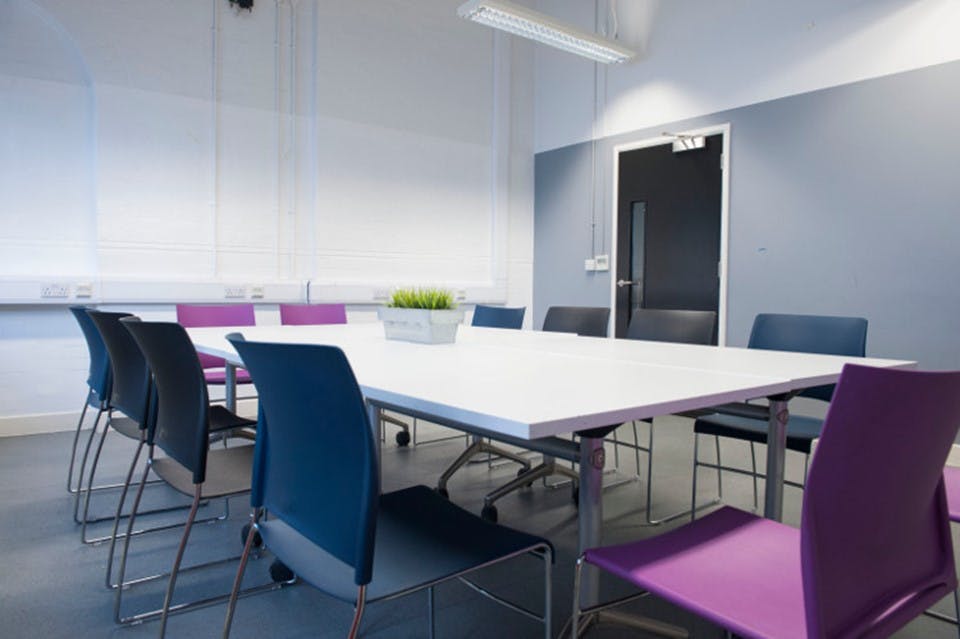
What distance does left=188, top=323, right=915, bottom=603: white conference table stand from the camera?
3.38ft

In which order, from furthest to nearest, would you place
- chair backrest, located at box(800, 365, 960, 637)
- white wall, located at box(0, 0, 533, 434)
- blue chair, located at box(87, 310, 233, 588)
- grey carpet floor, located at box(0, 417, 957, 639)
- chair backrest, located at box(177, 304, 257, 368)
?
white wall, located at box(0, 0, 533, 434) < chair backrest, located at box(177, 304, 257, 368) < blue chair, located at box(87, 310, 233, 588) < grey carpet floor, located at box(0, 417, 957, 639) < chair backrest, located at box(800, 365, 960, 637)

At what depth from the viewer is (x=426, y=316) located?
225 cm

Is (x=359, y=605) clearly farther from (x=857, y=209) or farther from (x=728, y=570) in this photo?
(x=857, y=209)

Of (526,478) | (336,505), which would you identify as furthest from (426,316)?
(336,505)

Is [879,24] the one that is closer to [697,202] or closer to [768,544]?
[697,202]

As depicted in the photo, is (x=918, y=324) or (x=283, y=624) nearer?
(x=283, y=624)

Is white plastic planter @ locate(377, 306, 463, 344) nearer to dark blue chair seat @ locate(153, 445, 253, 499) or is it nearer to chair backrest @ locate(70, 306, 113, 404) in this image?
dark blue chair seat @ locate(153, 445, 253, 499)

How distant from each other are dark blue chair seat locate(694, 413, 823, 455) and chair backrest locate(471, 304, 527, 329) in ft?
4.56

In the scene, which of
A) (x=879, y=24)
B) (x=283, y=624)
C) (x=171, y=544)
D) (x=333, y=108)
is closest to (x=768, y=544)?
(x=283, y=624)

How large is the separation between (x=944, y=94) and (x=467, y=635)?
391 cm

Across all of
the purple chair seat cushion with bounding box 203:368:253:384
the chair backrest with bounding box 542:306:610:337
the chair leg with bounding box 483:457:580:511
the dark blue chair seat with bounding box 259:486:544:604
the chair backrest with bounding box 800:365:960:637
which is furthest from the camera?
the purple chair seat cushion with bounding box 203:368:253:384

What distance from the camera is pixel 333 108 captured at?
198 inches

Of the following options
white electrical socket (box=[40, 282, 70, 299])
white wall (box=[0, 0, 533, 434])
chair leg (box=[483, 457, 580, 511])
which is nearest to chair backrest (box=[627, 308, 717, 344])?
chair leg (box=[483, 457, 580, 511])

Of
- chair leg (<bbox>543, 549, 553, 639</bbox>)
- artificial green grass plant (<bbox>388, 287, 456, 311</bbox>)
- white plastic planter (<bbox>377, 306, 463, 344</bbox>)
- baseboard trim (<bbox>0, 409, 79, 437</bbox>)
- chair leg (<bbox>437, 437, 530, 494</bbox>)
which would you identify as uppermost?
artificial green grass plant (<bbox>388, 287, 456, 311</bbox>)
